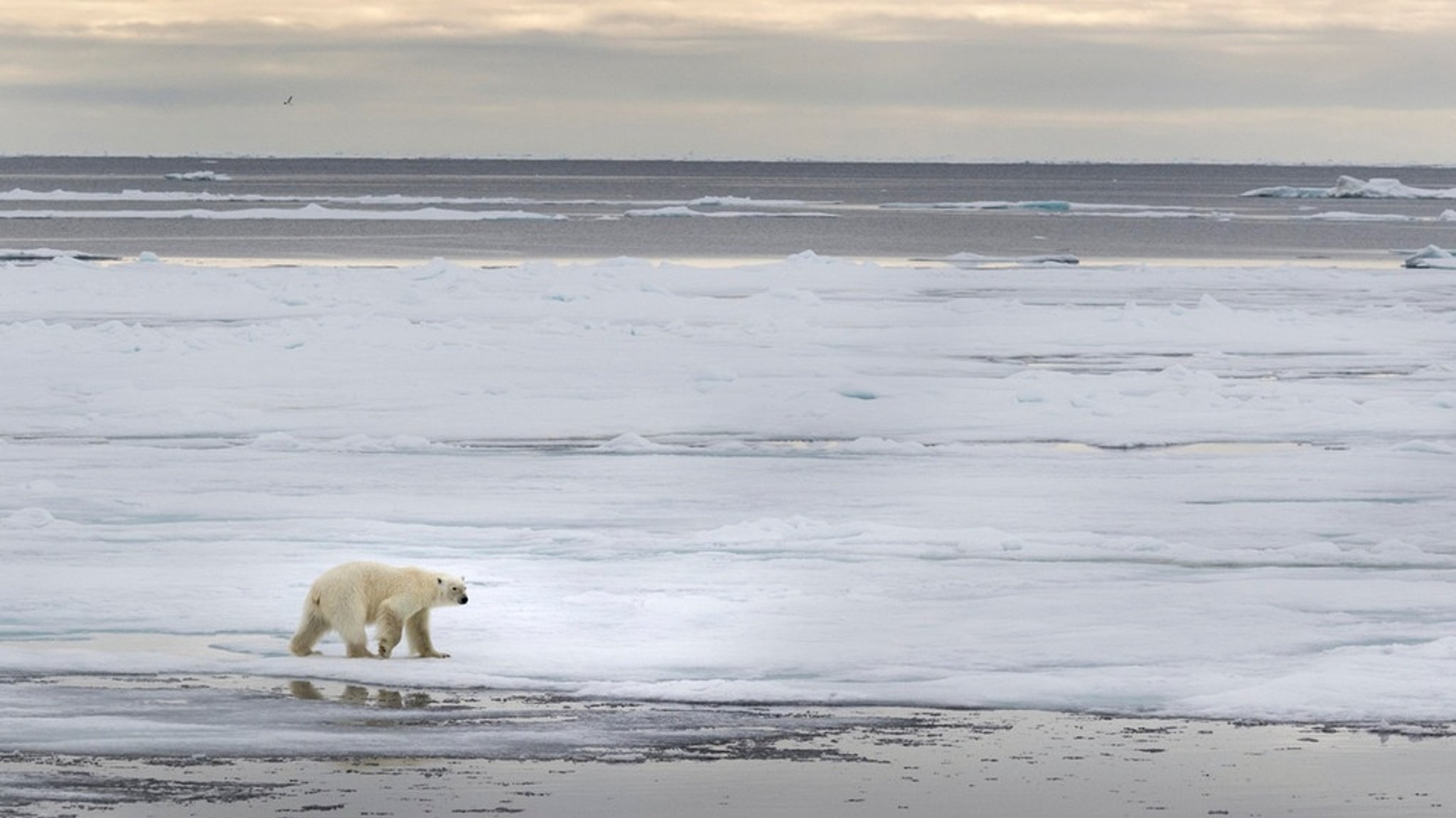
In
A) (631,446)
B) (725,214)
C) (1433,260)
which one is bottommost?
(631,446)

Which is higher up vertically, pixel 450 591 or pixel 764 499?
pixel 764 499

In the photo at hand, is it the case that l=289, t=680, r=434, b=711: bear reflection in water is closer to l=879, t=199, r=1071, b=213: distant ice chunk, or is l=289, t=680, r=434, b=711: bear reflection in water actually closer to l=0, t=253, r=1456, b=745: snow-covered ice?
l=0, t=253, r=1456, b=745: snow-covered ice

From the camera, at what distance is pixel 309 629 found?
7672 mm

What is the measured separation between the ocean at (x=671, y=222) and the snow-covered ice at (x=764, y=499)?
68.3ft

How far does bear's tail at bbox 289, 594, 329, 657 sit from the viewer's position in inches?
301

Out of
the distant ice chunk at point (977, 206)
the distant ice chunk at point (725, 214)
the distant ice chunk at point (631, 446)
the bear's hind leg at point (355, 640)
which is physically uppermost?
the distant ice chunk at point (977, 206)

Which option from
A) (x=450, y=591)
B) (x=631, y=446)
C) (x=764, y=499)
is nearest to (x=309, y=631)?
(x=450, y=591)

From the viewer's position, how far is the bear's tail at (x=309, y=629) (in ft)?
25.1

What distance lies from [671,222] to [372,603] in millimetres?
60374

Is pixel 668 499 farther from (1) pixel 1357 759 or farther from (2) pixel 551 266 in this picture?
(2) pixel 551 266

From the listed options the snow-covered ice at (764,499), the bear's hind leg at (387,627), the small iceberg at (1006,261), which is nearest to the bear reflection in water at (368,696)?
the snow-covered ice at (764,499)

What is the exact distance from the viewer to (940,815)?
18.7 ft

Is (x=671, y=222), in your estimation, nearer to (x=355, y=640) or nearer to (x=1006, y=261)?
(x=1006, y=261)

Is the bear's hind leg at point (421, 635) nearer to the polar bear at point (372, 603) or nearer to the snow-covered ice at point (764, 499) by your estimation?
the polar bear at point (372, 603)
